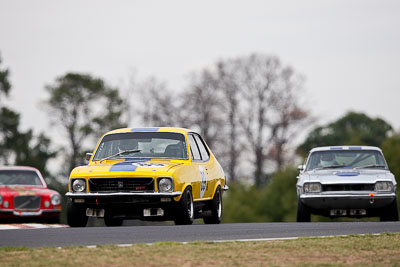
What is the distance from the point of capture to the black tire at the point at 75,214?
49.3 feet

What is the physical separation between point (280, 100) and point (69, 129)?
45.2ft

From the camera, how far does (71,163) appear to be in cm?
6259

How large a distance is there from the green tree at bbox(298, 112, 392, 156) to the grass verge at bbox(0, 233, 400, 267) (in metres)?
62.5

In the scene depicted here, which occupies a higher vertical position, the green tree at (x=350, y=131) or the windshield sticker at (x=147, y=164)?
the windshield sticker at (x=147, y=164)

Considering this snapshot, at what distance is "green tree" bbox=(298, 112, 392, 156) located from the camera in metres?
76.1

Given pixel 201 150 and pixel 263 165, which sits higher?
pixel 201 150

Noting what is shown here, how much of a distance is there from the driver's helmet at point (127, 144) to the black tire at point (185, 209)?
54.9 inches

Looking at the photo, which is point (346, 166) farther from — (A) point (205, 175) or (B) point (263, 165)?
(B) point (263, 165)

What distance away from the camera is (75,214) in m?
15.1

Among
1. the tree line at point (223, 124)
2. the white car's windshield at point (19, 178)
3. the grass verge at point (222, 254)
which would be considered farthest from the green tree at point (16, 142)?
the grass verge at point (222, 254)

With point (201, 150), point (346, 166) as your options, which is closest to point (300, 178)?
point (346, 166)

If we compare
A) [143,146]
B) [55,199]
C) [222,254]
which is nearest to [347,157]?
[143,146]

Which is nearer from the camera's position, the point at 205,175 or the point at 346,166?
the point at 205,175

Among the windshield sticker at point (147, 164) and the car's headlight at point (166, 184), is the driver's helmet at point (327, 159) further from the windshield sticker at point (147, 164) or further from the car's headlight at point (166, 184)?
the car's headlight at point (166, 184)
